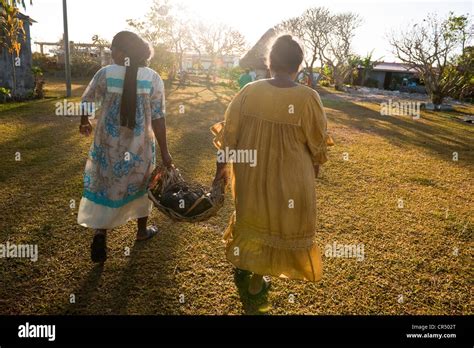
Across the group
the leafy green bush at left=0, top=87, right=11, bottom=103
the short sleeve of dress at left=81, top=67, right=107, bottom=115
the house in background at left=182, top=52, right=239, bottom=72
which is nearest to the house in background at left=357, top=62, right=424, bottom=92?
the house in background at left=182, top=52, right=239, bottom=72

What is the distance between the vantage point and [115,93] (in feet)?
10.4

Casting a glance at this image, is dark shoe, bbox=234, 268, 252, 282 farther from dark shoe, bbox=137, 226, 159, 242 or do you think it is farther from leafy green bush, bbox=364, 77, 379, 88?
leafy green bush, bbox=364, 77, 379, 88

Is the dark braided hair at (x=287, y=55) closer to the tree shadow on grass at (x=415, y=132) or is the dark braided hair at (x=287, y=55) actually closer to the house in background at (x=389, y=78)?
the tree shadow on grass at (x=415, y=132)

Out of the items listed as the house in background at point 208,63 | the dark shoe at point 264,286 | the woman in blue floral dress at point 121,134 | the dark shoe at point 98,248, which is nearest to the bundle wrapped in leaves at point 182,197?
the woman in blue floral dress at point 121,134

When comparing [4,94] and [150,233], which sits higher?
[4,94]

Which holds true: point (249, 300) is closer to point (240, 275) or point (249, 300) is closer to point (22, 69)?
point (240, 275)

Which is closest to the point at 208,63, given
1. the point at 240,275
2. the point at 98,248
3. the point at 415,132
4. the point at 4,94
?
the point at 4,94

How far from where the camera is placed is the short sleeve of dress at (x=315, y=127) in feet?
8.57

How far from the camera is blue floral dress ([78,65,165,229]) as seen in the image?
10.5 ft

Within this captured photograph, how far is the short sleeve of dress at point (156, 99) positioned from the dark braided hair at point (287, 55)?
4.05ft

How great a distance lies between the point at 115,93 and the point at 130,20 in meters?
28.7

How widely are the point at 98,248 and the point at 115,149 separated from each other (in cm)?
101

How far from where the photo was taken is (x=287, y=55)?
8.68ft
